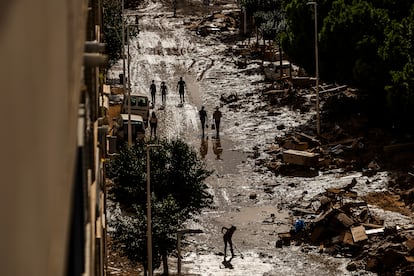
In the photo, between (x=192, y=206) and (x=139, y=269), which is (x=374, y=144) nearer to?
(x=192, y=206)

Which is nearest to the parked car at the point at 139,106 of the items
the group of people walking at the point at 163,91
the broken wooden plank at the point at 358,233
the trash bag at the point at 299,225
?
A: the group of people walking at the point at 163,91

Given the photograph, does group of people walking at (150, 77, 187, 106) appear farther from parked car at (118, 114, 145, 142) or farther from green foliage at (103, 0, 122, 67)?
parked car at (118, 114, 145, 142)

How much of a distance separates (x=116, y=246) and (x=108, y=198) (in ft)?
15.2

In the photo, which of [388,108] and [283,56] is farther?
[283,56]

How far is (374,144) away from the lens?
1315 inches

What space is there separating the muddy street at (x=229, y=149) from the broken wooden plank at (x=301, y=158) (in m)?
0.75

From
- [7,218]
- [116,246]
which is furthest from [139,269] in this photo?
[7,218]

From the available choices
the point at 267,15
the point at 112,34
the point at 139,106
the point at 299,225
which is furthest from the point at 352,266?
the point at 267,15

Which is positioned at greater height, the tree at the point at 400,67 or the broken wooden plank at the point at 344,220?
the tree at the point at 400,67

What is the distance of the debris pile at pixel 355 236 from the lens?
78.3 ft

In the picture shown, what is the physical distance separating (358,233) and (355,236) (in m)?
0.14

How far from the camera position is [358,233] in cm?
2552

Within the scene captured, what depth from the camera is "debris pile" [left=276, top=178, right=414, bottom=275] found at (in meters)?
23.9

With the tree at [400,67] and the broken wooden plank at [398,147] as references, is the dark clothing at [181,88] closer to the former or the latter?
the tree at [400,67]
